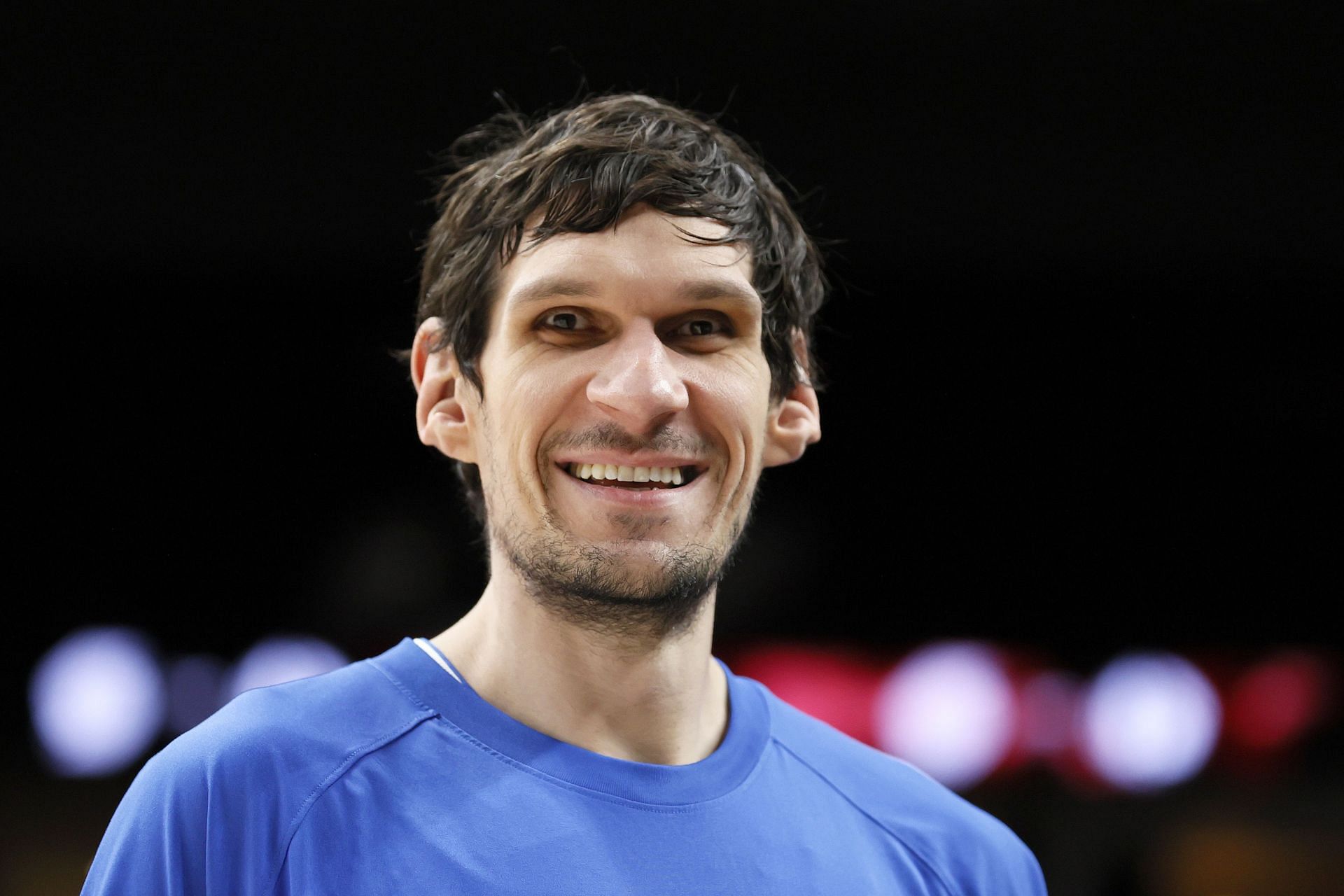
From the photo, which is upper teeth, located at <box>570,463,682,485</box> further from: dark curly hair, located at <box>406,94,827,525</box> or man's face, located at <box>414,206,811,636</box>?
dark curly hair, located at <box>406,94,827,525</box>

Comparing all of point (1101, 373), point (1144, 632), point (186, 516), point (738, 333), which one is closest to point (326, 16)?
point (738, 333)

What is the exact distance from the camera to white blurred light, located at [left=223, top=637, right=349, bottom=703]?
582cm

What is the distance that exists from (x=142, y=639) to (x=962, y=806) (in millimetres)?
5231

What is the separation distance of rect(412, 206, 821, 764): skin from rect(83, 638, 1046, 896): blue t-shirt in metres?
0.06

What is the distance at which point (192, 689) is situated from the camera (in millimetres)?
5902

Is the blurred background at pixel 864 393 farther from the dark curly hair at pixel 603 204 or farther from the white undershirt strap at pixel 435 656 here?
the white undershirt strap at pixel 435 656

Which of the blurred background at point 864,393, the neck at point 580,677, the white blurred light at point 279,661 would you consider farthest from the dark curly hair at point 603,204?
the white blurred light at point 279,661

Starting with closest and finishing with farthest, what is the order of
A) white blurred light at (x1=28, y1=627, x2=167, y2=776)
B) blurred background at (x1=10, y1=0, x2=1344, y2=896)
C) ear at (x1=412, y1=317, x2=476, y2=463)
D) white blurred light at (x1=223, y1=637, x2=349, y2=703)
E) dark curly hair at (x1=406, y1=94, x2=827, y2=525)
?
dark curly hair at (x1=406, y1=94, x2=827, y2=525), ear at (x1=412, y1=317, x2=476, y2=463), blurred background at (x1=10, y1=0, x2=1344, y2=896), white blurred light at (x1=28, y1=627, x2=167, y2=776), white blurred light at (x1=223, y1=637, x2=349, y2=703)

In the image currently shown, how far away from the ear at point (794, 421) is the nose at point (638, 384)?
277mm

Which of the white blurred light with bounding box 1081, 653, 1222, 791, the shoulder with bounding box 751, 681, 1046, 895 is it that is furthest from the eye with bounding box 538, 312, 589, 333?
the white blurred light with bounding box 1081, 653, 1222, 791

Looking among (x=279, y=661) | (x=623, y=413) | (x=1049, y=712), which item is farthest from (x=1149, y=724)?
(x=623, y=413)

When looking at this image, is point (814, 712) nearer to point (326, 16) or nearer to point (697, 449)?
point (326, 16)

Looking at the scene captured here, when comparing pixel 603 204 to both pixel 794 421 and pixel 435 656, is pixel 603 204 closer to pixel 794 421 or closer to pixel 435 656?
pixel 794 421

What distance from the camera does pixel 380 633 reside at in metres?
6.07
